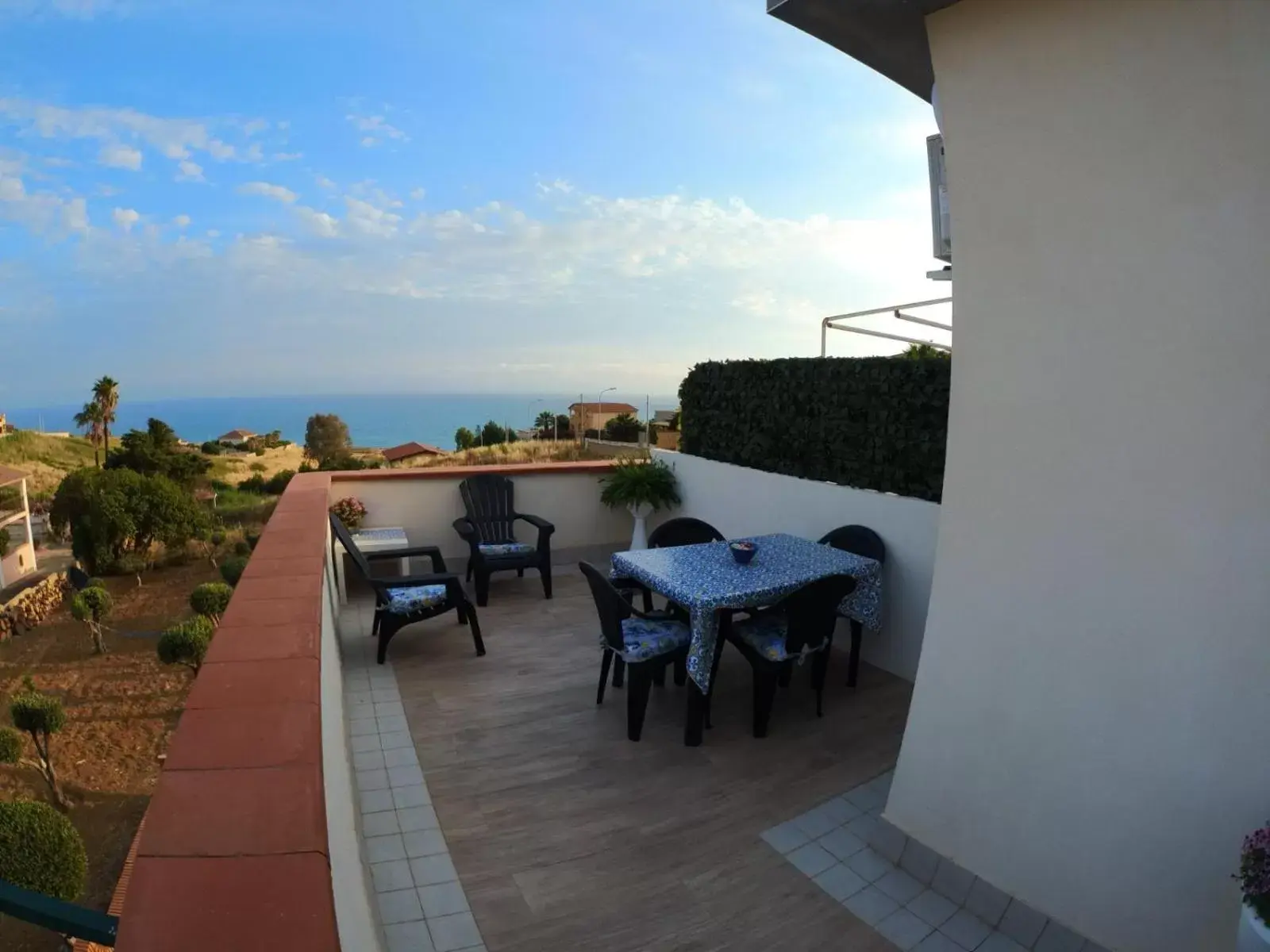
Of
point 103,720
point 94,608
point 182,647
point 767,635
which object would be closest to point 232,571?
point 94,608

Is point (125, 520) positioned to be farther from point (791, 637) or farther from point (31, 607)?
point (791, 637)

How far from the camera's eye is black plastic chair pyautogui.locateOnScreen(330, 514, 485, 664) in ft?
15.2

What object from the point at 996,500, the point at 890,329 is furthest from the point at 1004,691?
the point at 890,329

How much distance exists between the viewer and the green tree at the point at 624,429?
22.9 meters

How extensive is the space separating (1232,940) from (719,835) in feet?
5.33

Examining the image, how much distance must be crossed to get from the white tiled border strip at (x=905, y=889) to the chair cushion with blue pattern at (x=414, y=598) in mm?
2677

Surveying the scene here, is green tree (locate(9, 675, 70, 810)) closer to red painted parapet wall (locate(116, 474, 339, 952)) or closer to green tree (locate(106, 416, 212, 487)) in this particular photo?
red painted parapet wall (locate(116, 474, 339, 952))

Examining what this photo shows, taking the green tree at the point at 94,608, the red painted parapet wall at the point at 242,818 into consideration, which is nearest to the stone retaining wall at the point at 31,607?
the green tree at the point at 94,608

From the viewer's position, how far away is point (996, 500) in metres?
2.47

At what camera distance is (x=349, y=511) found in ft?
20.4

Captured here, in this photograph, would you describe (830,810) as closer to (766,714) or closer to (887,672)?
(766,714)

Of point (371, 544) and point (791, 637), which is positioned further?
point (371, 544)

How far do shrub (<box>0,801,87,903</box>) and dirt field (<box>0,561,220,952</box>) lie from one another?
23cm

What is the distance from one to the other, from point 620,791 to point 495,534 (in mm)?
3629
